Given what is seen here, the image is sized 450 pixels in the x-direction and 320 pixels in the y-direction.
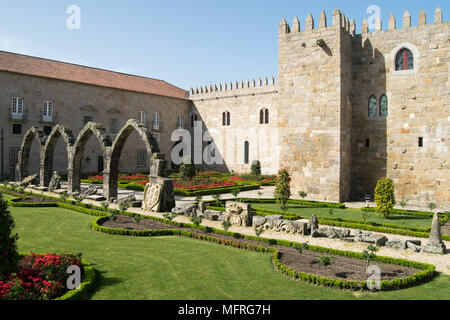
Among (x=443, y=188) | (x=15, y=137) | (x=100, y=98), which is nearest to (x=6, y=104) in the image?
(x=15, y=137)

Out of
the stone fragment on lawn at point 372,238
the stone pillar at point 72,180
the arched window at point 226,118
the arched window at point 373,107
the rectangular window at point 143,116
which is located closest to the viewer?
the stone fragment on lawn at point 372,238

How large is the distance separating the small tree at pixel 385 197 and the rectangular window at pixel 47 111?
2676cm

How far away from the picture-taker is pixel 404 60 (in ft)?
64.3

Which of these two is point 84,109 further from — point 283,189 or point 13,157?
point 283,189

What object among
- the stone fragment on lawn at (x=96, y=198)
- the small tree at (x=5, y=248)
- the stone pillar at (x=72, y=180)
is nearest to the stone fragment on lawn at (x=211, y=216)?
the stone fragment on lawn at (x=96, y=198)

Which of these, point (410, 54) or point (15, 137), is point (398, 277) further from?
point (15, 137)

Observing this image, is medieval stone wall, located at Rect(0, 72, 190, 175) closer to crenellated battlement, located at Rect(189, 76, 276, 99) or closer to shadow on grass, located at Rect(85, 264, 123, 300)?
crenellated battlement, located at Rect(189, 76, 276, 99)

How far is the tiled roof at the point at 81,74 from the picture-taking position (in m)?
29.8

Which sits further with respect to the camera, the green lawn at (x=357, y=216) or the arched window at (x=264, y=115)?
the arched window at (x=264, y=115)

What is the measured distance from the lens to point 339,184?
19.5m

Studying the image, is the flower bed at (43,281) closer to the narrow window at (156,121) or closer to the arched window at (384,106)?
the arched window at (384,106)

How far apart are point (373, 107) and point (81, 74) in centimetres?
2613

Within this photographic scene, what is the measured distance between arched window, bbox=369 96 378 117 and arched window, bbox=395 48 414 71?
1.97m

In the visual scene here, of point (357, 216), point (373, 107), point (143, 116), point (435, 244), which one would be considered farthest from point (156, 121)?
point (435, 244)
